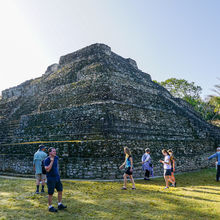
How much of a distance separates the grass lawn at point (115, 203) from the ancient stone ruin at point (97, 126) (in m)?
2.42

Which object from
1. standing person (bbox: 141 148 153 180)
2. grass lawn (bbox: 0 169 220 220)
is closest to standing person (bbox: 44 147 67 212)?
grass lawn (bbox: 0 169 220 220)

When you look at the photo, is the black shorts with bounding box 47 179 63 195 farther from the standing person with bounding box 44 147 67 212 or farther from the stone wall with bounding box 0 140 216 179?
the stone wall with bounding box 0 140 216 179

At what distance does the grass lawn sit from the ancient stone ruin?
7.95ft

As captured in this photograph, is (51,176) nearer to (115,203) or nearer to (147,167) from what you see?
(115,203)

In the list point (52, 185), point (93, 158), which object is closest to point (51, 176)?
point (52, 185)

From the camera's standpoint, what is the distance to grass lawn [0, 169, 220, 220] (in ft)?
16.1

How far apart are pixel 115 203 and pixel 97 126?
239 inches

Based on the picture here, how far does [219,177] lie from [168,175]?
3.99m

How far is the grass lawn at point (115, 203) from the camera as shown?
193 inches

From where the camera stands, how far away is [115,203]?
5.89m

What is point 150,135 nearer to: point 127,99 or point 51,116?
point 127,99

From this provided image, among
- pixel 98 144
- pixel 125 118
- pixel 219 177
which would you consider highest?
pixel 125 118

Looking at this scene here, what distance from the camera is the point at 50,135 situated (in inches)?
518

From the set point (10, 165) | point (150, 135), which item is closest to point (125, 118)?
point (150, 135)
